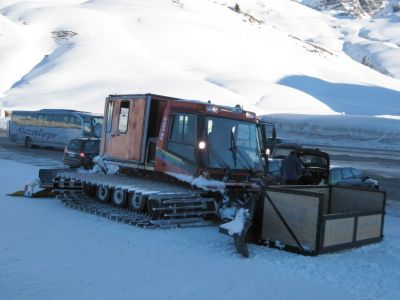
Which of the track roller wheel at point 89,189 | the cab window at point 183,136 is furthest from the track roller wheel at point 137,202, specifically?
the track roller wheel at point 89,189

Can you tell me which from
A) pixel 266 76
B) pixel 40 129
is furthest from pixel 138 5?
pixel 40 129

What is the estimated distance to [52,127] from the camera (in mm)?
37750

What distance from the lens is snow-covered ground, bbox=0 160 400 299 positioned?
292 inches

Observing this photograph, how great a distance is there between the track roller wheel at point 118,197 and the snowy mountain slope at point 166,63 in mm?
54728

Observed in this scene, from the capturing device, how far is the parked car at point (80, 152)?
80.2ft

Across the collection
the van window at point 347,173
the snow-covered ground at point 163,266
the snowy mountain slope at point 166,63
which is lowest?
the snow-covered ground at point 163,266

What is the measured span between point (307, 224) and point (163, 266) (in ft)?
9.01

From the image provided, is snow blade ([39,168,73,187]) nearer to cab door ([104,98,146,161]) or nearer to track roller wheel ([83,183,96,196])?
track roller wheel ([83,183,96,196])

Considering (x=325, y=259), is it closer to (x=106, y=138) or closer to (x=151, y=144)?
(x=151, y=144)

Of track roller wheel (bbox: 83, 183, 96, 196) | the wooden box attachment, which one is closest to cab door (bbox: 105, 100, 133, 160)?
track roller wheel (bbox: 83, 183, 96, 196)

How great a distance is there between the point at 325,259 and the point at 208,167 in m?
3.65

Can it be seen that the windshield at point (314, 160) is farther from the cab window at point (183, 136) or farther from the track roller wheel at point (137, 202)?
the track roller wheel at point (137, 202)

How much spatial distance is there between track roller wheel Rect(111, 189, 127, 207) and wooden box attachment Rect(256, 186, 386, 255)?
12.2ft

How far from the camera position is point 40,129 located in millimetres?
38594
